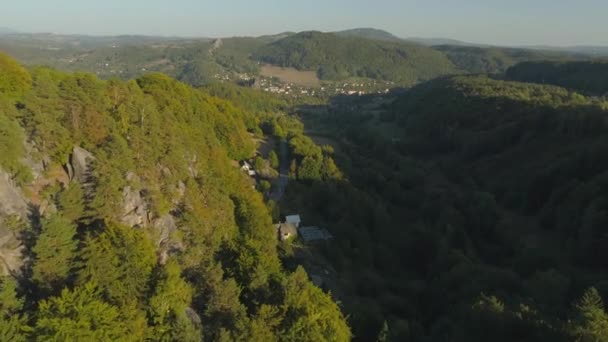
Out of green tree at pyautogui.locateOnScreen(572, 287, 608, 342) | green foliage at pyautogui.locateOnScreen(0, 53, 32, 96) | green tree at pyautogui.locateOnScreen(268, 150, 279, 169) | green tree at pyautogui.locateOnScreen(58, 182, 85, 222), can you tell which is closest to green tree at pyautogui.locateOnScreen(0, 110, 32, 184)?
green tree at pyautogui.locateOnScreen(58, 182, 85, 222)

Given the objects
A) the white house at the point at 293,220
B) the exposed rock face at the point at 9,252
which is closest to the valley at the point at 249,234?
the exposed rock face at the point at 9,252

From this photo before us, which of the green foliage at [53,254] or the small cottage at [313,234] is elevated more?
the green foliage at [53,254]

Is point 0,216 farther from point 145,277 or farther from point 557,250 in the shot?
point 557,250

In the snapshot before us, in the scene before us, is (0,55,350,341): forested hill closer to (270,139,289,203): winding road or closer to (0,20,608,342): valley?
(0,20,608,342): valley

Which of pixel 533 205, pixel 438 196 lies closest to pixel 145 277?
pixel 438 196

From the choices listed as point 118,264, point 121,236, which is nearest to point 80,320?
point 118,264

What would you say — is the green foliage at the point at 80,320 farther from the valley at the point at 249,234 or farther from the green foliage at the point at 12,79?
the green foliage at the point at 12,79
